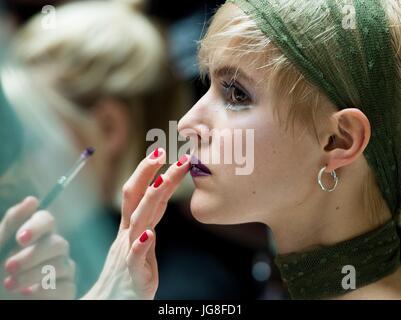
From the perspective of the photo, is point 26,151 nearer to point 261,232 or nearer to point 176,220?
point 176,220

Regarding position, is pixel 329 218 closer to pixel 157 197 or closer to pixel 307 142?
pixel 307 142

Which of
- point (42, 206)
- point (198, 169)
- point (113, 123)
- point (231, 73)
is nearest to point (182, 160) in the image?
point (198, 169)

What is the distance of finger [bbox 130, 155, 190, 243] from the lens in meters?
0.98

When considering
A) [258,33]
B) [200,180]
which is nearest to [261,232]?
[200,180]

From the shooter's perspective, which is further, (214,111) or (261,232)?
(261,232)

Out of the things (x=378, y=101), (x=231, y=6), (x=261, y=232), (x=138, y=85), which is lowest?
(x=261, y=232)

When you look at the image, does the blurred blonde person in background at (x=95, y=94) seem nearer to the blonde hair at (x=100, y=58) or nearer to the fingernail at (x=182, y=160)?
the blonde hair at (x=100, y=58)

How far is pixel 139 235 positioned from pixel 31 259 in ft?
0.59

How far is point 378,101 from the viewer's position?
948 mm

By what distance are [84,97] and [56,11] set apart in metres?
0.26

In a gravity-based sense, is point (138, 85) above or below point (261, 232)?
above

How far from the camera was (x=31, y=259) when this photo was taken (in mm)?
1062

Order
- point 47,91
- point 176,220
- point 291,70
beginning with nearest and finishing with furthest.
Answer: point 291,70
point 176,220
point 47,91

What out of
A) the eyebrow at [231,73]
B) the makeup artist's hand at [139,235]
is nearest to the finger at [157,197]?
the makeup artist's hand at [139,235]
